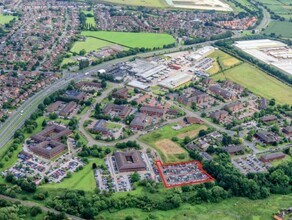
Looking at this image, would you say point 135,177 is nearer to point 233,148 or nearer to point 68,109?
point 233,148

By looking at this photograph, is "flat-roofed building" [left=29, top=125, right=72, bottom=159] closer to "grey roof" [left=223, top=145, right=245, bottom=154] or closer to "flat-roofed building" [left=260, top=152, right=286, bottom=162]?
"grey roof" [left=223, top=145, right=245, bottom=154]

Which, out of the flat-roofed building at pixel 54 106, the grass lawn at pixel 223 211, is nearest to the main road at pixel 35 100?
the flat-roofed building at pixel 54 106

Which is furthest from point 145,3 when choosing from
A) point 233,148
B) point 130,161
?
point 130,161

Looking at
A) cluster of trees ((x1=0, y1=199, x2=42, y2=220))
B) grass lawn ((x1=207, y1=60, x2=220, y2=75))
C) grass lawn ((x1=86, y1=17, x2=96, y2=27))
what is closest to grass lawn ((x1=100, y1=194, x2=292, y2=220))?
cluster of trees ((x1=0, y1=199, x2=42, y2=220))

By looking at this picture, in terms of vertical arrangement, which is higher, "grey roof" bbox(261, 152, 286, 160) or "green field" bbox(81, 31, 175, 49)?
"green field" bbox(81, 31, 175, 49)

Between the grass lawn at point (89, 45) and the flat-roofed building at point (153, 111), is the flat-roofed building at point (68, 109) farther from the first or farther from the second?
the grass lawn at point (89, 45)

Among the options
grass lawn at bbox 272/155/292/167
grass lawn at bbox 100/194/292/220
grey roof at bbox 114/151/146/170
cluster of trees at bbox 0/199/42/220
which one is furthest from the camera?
grass lawn at bbox 272/155/292/167
